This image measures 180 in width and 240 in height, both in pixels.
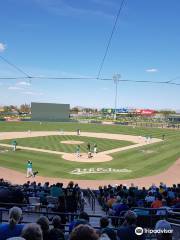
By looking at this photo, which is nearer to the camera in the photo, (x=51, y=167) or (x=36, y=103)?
(x=51, y=167)

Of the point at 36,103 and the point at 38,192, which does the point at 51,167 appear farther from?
the point at 36,103

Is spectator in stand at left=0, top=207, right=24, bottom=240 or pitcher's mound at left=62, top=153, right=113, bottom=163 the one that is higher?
pitcher's mound at left=62, top=153, right=113, bottom=163

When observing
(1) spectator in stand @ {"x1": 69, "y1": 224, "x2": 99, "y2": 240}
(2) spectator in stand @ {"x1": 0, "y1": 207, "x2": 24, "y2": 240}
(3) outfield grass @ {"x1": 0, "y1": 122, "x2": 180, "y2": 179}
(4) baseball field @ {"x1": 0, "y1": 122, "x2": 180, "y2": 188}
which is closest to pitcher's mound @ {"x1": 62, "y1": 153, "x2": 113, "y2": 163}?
(4) baseball field @ {"x1": 0, "y1": 122, "x2": 180, "y2": 188}

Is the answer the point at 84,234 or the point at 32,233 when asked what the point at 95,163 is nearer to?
the point at 32,233

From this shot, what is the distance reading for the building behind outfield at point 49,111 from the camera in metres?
111

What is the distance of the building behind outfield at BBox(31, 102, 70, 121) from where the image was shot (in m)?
111

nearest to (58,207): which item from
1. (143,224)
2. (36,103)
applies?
(143,224)

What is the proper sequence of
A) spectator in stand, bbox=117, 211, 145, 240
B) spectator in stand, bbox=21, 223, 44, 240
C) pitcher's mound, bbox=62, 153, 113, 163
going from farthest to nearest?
1. pitcher's mound, bbox=62, 153, 113, 163
2. spectator in stand, bbox=117, 211, 145, 240
3. spectator in stand, bbox=21, 223, 44, 240

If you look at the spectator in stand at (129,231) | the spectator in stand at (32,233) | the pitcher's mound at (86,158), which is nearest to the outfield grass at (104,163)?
the pitcher's mound at (86,158)

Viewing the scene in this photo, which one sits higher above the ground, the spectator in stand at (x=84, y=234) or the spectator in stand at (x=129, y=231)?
the spectator in stand at (x=84, y=234)

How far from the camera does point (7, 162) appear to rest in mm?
32250

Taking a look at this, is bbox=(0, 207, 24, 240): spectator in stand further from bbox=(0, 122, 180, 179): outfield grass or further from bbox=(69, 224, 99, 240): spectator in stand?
bbox=(0, 122, 180, 179): outfield grass

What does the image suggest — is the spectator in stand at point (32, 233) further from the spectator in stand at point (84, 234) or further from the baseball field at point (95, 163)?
the baseball field at point (95, 163)

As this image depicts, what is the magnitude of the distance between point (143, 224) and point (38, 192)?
742 cm
